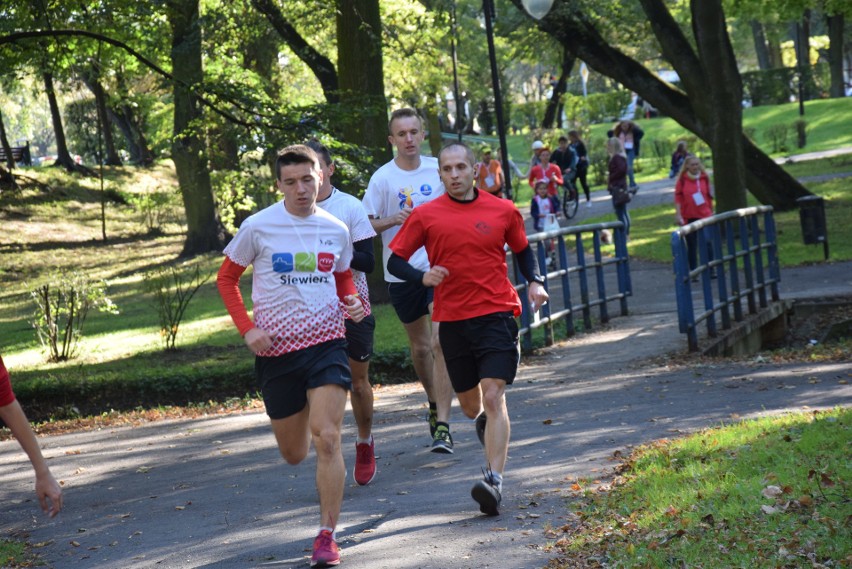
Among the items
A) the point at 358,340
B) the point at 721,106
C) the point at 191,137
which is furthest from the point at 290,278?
the point at 721,106

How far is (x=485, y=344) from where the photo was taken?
6684mm

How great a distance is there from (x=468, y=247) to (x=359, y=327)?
1169 mm

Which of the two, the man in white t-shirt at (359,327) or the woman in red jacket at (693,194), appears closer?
the man in white t-shirt at (359,327)

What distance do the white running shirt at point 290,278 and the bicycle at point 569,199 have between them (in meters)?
24.2

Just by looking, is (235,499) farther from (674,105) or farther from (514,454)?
(674,105)

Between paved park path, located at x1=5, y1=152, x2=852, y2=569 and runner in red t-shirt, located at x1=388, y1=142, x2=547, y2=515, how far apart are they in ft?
2.55

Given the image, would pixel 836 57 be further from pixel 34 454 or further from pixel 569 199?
pixel 34 454

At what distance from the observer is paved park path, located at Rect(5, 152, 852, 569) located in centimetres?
611

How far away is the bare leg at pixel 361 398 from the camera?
755 cm

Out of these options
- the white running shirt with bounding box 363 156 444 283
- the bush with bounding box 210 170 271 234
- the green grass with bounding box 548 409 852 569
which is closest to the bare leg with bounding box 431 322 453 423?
the white running shirt with bounding box 363 156 444 283

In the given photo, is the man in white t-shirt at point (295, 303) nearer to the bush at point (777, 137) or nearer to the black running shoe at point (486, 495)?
the black running shoe at point (486, 495)

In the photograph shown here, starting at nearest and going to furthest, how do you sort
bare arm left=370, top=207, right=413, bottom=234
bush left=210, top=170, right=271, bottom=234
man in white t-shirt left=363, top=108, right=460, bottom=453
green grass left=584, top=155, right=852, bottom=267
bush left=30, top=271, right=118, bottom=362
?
bare arm left=370, top=207, right=413, bottom=234 → man in white t-shirt left=363, top=108, right=460, bottom=453 → bush left=30, top=271, right=118, bottom=362 → bush left=210, top=170, right=271, bottom=234 → green grass left=584, top=155, right=852, bottom=267

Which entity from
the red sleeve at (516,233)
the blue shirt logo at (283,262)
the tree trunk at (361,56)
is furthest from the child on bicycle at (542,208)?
the blue shirt logo at (283,262)

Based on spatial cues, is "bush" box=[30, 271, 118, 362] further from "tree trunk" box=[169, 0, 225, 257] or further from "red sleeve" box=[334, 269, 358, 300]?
"red sleeve" box=[334, 269, 358, 300]
